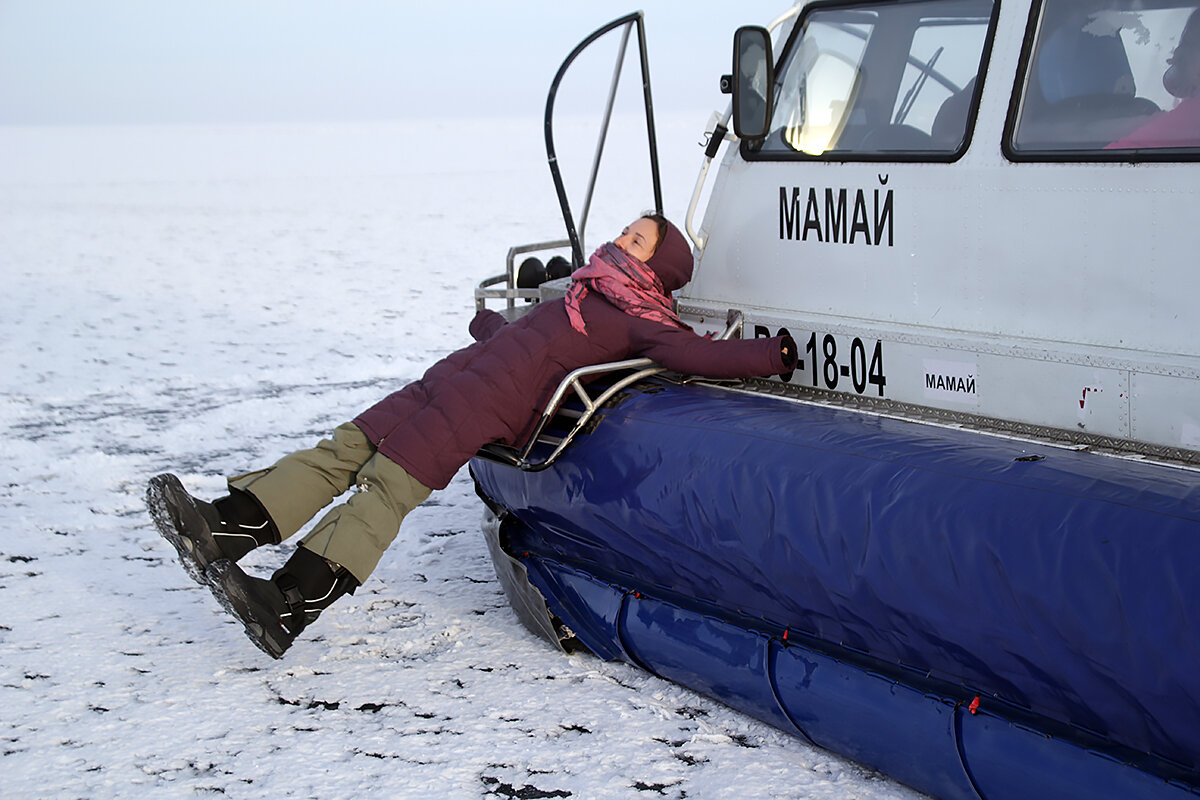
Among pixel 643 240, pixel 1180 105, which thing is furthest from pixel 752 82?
pixel 1180 105

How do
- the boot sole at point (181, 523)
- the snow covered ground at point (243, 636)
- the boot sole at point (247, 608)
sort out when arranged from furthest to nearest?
the boot sole at point (181, 523)
the boot sole at point (247, 608)
the snow covered ground at point (243, 636)

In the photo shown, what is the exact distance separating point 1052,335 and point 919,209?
489 millimetres

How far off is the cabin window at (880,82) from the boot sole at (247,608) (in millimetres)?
1860

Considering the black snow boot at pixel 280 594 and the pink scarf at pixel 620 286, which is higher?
the pink scarf at pixel 620 286

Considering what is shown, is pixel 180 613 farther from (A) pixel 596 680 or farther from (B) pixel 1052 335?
(B) pixel 1052 335

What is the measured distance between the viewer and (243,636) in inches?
136

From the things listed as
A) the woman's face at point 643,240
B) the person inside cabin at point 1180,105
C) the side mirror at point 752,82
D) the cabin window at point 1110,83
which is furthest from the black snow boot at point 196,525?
the person inside cabin at point 1180,105

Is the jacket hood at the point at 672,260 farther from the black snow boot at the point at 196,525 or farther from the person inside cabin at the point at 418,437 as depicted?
the black snow boot at the point at 196,525

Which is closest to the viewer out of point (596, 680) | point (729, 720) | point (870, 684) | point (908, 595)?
point (908, 595)

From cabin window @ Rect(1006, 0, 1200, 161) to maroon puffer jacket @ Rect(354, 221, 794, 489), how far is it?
2.86 ft

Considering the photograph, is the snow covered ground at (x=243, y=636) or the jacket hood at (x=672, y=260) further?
the jacket hood at (x=672, y=260)

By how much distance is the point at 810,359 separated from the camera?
334cm

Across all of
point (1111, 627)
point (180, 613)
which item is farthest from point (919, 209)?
point (180, 613)

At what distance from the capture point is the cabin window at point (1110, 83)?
265 centimetres
